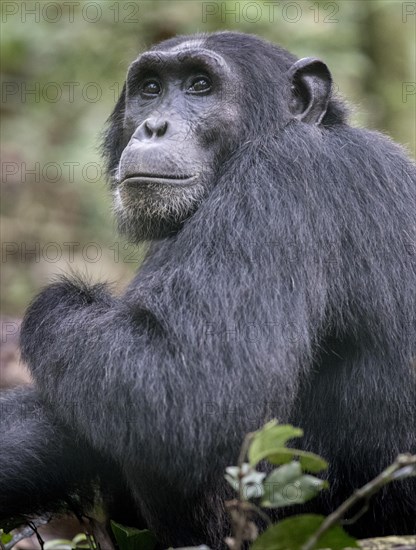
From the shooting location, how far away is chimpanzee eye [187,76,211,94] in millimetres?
5738

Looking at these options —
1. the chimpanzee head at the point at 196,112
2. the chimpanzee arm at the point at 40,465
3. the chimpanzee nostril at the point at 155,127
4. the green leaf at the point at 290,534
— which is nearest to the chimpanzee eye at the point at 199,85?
the chimpanzee head at the point at 196,112

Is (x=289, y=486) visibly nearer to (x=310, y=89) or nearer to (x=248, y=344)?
(x=248, y=344)

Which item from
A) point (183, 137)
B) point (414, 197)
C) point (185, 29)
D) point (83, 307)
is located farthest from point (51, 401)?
point (185, 29)

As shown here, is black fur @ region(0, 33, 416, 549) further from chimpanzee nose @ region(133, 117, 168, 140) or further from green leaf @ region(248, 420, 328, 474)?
green leaf @ region(248, 420, 328, 474)

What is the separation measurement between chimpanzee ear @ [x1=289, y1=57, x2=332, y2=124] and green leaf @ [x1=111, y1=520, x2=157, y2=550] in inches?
104

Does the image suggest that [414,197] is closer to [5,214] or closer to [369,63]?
[369,63]

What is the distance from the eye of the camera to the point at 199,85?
5.78 metres

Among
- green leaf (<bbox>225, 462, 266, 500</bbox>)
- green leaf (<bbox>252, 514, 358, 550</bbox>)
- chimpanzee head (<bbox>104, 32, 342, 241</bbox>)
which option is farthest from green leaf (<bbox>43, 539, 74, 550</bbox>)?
green leaf (<bbox>252, 514, 358, 550</bbox>)

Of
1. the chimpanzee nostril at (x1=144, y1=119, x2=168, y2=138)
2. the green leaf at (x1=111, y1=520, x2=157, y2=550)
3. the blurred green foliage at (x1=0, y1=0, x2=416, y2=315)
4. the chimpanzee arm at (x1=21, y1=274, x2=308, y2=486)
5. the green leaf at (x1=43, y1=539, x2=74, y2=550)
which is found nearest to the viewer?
the chimpanzee arm at (x1=21, y1=274, x2=308, y2=486)

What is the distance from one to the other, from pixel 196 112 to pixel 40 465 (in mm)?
2295

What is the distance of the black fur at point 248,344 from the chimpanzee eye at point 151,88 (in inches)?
36.1

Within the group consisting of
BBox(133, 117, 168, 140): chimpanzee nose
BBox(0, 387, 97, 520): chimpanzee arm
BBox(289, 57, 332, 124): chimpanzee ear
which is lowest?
BBox(0, 387, 97, 520): chimpanzee arm

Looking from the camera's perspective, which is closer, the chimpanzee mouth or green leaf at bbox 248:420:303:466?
green leaf at bbox 248:420:303:466

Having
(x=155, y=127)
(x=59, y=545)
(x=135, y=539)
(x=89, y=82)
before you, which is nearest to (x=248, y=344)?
(x=135, y=539)
